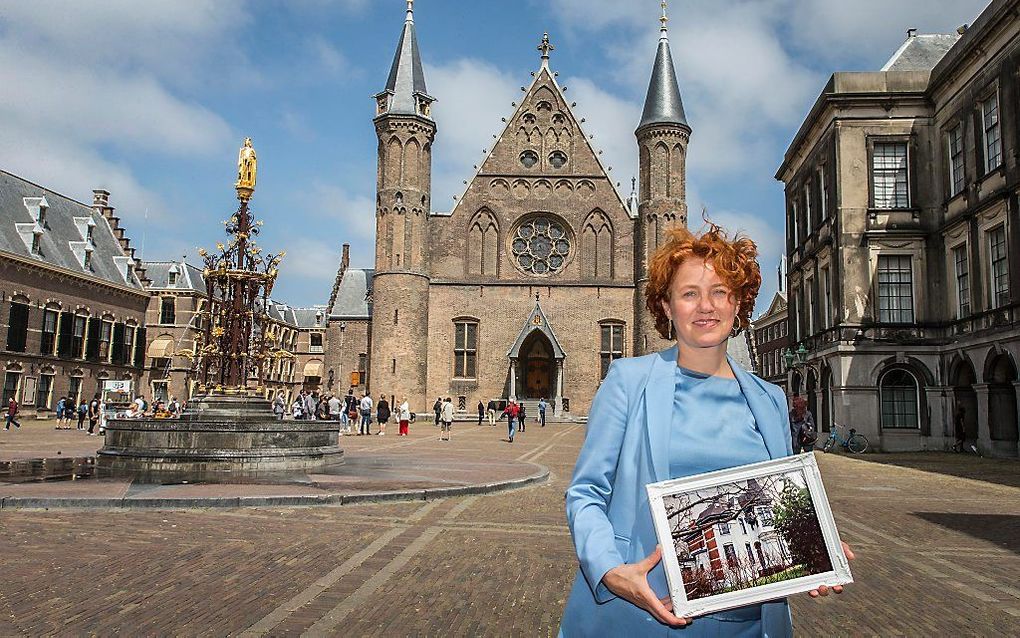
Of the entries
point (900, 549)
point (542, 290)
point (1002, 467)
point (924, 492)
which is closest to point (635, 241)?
point (542, 290)

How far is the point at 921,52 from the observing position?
28.9 meters

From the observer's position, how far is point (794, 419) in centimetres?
1337

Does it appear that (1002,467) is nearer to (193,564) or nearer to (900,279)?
(900,279)

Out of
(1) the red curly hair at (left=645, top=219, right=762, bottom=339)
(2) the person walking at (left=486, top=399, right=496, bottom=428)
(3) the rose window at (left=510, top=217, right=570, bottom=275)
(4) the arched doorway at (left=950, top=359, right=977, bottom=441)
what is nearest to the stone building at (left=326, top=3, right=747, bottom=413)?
(3) the rose window at (left=510, top=217, right=570, bottom=275)

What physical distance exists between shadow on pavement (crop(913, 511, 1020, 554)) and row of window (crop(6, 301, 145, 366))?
4228 centimetres

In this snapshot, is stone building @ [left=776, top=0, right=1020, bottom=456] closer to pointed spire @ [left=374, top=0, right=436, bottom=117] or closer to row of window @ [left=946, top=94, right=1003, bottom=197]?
row of window @ [left=946, top=94, right=1003, bottom=197]

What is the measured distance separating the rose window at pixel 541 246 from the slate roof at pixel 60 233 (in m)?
24.8

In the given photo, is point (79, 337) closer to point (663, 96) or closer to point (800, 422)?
point (663, 96)

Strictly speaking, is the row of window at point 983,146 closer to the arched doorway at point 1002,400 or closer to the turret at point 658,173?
the arched doorway at point 1002,400

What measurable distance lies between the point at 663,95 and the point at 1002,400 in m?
27.9

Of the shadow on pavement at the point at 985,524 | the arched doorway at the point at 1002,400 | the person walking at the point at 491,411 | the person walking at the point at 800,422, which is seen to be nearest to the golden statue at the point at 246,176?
the person walking at the point at 800,422

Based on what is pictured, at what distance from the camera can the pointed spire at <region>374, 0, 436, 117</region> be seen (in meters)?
43.6

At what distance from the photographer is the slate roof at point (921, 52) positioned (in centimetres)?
2833

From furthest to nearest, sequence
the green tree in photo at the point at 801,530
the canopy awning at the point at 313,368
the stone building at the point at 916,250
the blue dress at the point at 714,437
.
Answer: the canopy awning at the point at 313,368
the stone building at the point at 916,250
the blue dress at the point at 714,437
the green tree in photo at the point at 801,530
